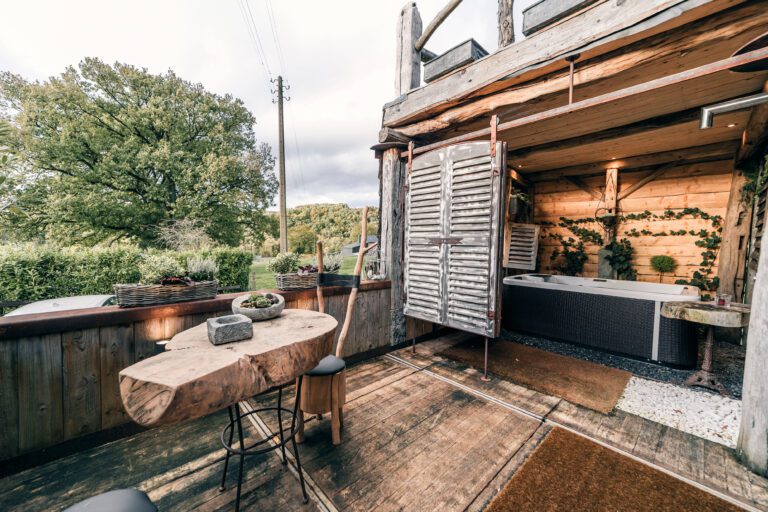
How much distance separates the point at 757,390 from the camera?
1.67 meters

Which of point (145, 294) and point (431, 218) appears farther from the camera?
point (431, 218)

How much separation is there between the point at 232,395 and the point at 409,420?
150 centimetres

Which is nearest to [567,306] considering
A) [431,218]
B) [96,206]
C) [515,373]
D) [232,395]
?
[515,373]

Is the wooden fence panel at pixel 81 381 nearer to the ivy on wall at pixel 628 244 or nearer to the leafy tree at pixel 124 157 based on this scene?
the ivy on wall at pixel 628 244

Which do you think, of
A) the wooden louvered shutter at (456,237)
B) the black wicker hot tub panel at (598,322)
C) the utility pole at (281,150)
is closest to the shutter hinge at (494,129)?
the wooden louvered shutter at (456,237)

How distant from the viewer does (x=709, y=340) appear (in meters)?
2.79

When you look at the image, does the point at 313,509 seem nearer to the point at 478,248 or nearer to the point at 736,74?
the point at 478,248

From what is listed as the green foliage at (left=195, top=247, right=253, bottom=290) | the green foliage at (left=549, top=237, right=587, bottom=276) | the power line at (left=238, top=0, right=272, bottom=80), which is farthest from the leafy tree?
the green foliage at (left=549, top=237, right=587, bottom=276)

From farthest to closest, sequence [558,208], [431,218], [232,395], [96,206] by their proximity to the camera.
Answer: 1. [96,206]
2. [558,208]
3. [431,218]
4. [232,395]

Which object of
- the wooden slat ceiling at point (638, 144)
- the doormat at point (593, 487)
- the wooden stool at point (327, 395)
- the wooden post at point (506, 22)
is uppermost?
the wooden post at point (506, 22)

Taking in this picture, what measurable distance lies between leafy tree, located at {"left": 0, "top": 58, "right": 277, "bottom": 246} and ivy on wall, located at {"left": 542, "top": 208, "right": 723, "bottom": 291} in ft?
36.6

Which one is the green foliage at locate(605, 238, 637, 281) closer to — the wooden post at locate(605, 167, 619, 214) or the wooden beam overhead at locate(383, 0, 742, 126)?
the wooden post at locate(605, 167, 619, 214)

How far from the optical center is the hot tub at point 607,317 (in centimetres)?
309

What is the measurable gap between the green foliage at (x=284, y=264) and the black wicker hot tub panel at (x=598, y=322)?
3.41 m
